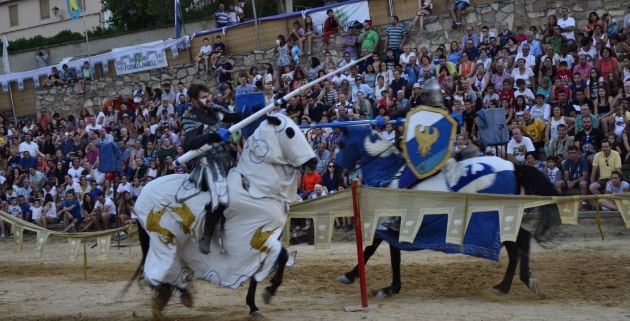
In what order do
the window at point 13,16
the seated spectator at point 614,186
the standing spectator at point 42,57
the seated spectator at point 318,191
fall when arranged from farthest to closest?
the window at point 13,16, the standing spectator at point 42,57, the seated spectator at point 318,191, the seated spectator at point 614,186

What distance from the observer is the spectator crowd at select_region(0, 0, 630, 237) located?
16047 mm

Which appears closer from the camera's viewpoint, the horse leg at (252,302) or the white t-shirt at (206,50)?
the horse leg at (252,302)

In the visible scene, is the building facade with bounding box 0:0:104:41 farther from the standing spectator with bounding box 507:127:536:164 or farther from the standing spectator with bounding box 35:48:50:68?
the standing spectator with bounding box 507:127:536:164

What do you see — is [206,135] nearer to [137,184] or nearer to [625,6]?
[137,184]

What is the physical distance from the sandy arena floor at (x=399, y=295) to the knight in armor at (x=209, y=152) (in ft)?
3.50

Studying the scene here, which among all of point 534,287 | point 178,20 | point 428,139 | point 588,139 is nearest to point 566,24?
point 588,139

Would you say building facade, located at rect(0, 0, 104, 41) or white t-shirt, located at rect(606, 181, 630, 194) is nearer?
white t-shirt, located at rect(606, 181, 630, 194)

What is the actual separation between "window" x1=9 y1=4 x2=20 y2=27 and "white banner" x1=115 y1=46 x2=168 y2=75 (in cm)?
2576

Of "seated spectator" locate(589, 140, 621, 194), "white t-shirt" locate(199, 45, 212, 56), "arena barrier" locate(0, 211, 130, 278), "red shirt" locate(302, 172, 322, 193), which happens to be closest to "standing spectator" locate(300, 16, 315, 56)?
"white t-shirt" locate(199, 45, 212, 56)

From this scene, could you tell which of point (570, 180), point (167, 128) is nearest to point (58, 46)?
point (167, 128)

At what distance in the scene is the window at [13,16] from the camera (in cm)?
5194

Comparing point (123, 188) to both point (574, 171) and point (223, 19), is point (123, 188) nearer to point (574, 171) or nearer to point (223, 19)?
point (223, 19)

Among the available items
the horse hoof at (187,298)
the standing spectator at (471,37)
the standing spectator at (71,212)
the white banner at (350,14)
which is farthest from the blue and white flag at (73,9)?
the horse hoof at (187,298)

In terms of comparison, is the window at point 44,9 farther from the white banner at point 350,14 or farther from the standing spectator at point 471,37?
the standing spectator at point 471,37
